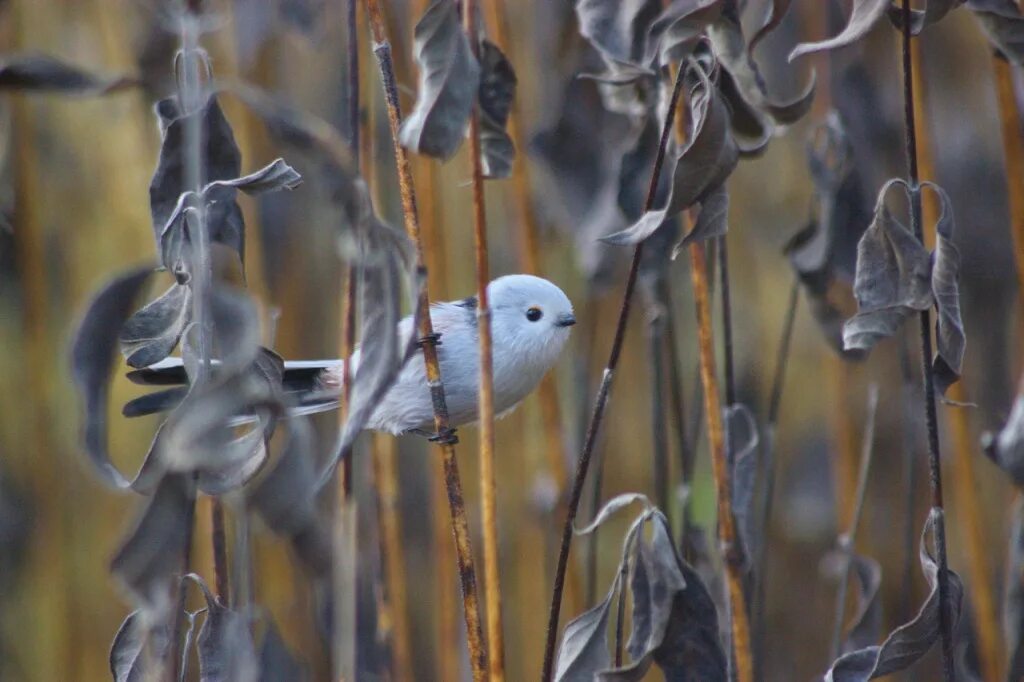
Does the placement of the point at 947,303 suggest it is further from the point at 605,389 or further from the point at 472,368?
the point at 472,368

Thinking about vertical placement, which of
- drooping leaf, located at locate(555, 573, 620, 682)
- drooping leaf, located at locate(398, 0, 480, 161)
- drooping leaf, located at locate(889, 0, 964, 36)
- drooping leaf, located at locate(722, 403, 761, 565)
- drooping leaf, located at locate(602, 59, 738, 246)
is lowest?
drooping leaf, located at locate(555, 573, 620, 682)

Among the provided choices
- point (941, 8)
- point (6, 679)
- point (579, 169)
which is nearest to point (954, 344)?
point (941, 8)

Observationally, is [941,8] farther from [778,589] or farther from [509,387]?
[778,589]

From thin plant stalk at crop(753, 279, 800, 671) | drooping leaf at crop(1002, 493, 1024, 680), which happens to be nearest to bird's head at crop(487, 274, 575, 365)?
thin plant stalk at crop(753, 279, 800, 671)

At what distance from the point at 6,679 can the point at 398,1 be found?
3.57 ft

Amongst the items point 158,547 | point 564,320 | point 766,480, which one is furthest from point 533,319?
point 158,547

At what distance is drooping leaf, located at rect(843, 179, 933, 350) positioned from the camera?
0.67m

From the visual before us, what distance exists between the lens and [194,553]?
1360 mm

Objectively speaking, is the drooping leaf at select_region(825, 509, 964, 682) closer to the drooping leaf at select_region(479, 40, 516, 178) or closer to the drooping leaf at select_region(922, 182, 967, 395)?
the drooping leaf at select_region(922, 182, 967, 395)

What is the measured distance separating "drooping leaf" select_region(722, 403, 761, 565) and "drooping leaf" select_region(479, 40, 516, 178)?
310 millimetres

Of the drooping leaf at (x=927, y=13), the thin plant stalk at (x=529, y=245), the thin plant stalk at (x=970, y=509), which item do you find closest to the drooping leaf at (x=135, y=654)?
the thin plant stalk at (x=529, y=245)

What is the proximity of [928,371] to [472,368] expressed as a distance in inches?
22.1

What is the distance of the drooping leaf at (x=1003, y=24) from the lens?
2.43ft

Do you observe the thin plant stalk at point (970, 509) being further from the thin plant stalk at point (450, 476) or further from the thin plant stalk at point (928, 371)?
the thin plant stalk at point (450, 476)
